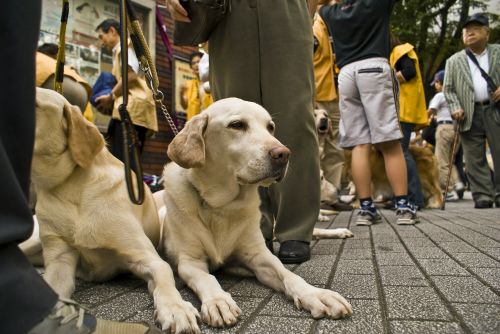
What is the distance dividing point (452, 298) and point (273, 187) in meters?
1.47

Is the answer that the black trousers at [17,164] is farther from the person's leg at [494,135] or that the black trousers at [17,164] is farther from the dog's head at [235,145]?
the person's leg at [494,135]

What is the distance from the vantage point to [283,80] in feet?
9.27

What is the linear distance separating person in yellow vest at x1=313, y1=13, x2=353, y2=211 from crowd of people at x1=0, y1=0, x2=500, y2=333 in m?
0.02

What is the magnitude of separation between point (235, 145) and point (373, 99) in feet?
8.65

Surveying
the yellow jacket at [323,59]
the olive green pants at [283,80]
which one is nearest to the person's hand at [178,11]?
the olive green pants at [283,80]

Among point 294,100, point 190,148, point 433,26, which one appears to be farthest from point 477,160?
point 433,26

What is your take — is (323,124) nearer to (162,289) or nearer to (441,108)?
(441,108)

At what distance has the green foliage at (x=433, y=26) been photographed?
1517 centimetres

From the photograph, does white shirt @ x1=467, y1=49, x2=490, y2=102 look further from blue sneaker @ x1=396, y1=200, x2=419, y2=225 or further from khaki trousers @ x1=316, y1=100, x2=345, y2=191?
blue sneaker @ x1=396, y1=200, x2=419, y2=225

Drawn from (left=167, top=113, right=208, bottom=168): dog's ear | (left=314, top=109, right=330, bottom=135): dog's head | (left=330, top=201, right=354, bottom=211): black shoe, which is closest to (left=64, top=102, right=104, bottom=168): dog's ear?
(left=167, top=113, right=208, bottom=168): dog's ear

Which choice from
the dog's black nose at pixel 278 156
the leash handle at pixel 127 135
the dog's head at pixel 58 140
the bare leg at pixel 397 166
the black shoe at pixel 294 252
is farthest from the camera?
the bare leg at pixel 397 166

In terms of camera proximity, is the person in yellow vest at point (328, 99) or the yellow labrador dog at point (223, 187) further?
the person in yellow vest at point (328, 99)

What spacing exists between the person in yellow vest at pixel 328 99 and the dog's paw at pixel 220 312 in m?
4.61

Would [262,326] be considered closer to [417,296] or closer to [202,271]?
[202,271]
